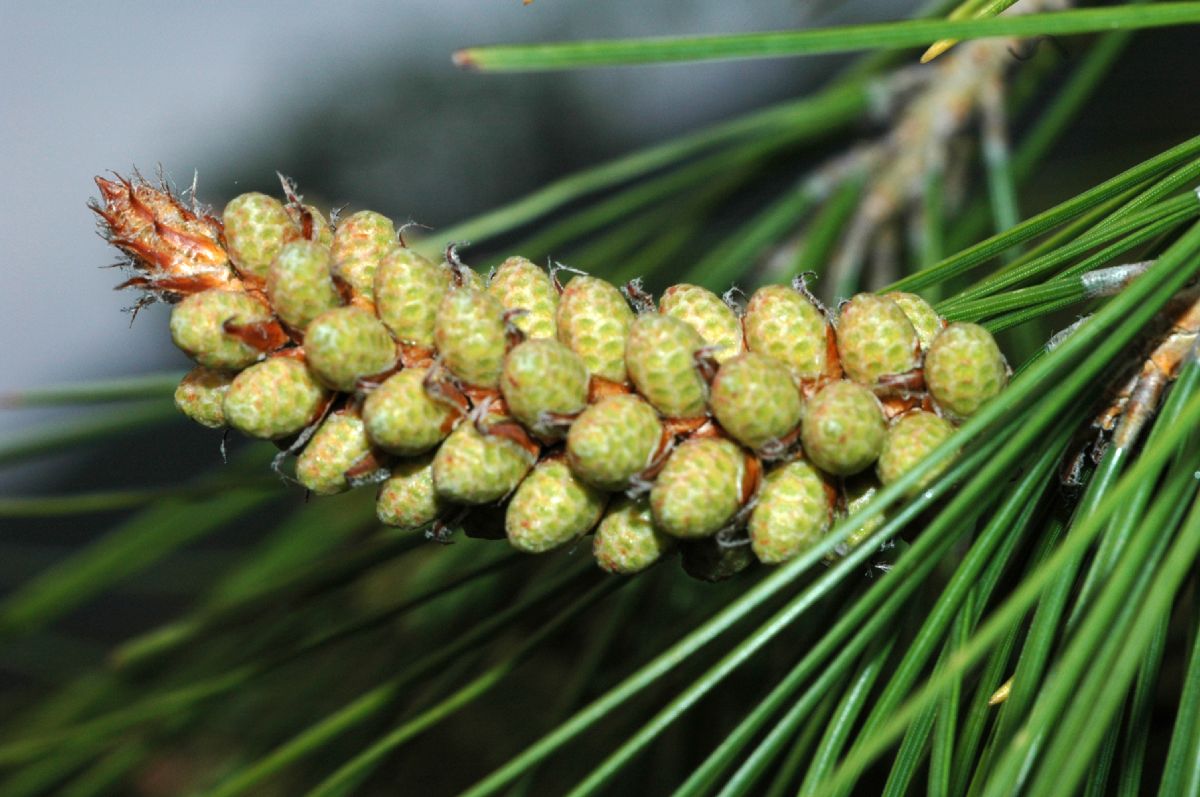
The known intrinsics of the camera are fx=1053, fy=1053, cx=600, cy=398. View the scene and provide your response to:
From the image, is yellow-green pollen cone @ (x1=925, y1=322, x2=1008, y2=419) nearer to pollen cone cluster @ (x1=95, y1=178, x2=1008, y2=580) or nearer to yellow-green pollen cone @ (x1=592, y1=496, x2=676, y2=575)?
pollen cone cluster @ (x1=95, y1=178, x2=1008, y2=580)

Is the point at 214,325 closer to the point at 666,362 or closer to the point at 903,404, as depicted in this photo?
the point at 666,362

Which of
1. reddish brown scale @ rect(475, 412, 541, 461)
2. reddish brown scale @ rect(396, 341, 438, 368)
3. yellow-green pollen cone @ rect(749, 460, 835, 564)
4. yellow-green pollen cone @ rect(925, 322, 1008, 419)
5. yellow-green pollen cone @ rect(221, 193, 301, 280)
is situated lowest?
yellow-green pollen cone @ rect(749, 460, 835, 564)

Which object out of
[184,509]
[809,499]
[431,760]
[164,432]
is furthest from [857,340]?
[164,432]

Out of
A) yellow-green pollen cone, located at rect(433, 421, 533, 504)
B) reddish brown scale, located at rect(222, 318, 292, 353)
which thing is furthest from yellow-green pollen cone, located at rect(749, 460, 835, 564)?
reddish brown scale, located at rect(222, 318, 292, 353)

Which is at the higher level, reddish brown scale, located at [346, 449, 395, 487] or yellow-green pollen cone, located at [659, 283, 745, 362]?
yellow-green pollen cone, located at [659, 283, 745, 362]

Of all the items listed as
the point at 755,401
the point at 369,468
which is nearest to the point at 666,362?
the point at 755,401

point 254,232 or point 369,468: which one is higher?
point 254,232

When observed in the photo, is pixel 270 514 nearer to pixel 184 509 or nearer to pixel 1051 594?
pixel 184 509

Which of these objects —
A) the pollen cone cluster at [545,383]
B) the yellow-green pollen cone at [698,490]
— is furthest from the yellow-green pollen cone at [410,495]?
the yellow-green pollen cone at [698,490]

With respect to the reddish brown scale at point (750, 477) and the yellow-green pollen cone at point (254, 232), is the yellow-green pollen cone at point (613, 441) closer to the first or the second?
the reddish brown scale at point (750, 477)
